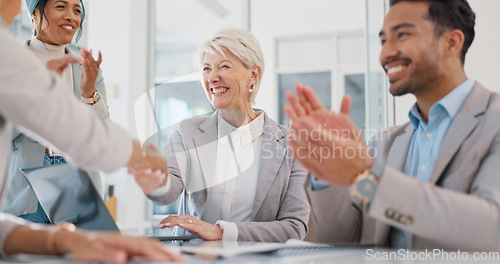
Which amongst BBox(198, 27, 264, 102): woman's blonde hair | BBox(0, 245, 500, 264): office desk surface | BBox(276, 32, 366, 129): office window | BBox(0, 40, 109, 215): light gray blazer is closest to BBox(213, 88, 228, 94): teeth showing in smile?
BBox(198, 27, 264, 102): woman's blonde hair

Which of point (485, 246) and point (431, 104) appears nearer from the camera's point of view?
point (485, 246)

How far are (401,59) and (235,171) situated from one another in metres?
0.76

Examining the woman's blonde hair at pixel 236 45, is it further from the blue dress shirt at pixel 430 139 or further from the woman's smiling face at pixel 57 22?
the blue dress shirt at pixel 430 139

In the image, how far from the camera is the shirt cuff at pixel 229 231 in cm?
147

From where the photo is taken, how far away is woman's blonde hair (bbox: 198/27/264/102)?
6.32ft

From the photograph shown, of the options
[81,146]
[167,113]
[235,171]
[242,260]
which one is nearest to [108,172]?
[81,146]

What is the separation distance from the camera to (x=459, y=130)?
1.14m

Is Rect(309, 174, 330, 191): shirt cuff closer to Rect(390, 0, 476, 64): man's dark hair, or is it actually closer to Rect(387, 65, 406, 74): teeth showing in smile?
Rect(387, 65, 406, 74): teeth showing in smile

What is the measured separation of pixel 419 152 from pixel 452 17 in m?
0.37

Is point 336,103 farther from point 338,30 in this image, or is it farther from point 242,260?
point 242,260

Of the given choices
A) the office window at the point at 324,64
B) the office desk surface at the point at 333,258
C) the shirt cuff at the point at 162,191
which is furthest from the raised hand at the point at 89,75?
the office window at the point at 324,64

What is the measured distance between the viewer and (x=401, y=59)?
4.17 ft

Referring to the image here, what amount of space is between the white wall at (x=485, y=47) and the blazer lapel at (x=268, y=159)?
4.18 ft

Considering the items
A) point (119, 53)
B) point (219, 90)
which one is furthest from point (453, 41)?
point (119, 53)
